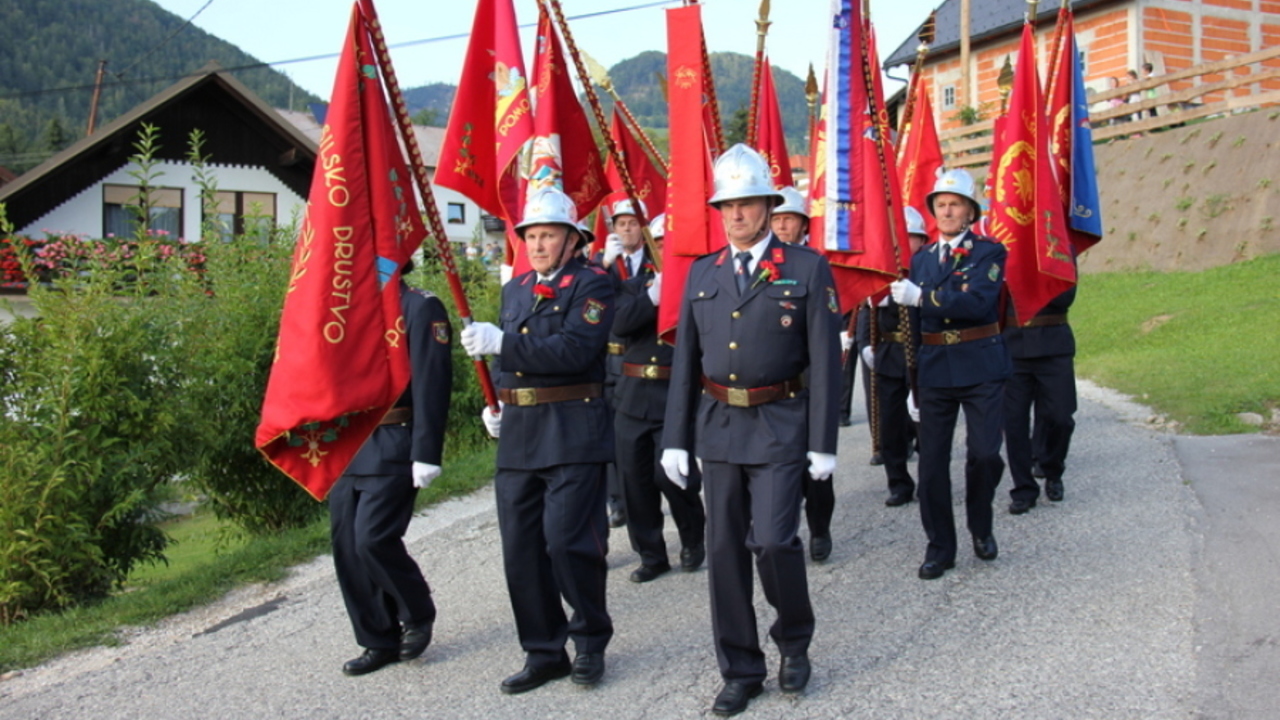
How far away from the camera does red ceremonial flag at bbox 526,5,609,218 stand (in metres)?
6.50

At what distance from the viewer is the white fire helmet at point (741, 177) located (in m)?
4.71

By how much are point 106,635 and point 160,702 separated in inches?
50.9

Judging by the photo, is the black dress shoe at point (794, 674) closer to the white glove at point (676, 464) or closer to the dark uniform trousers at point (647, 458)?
the white glove at point (676, 464)

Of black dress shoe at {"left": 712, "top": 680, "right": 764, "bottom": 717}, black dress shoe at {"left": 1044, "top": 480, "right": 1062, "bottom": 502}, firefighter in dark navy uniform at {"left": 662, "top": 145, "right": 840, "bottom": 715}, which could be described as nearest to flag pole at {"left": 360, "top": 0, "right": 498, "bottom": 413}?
firefighter in dark navy uniform at {"left": 662, "top": 145, "right": 840, "bottom": 715}

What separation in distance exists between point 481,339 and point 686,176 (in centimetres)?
180

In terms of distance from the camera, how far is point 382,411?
515 cm

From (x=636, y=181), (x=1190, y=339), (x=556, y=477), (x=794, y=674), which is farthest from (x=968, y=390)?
(x=1190, y=339)

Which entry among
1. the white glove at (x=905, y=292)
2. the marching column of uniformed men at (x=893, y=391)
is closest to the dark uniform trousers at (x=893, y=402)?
the marching column of uniformed men at (x=893, y=391)

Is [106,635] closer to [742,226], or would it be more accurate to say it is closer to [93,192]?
[742,226]

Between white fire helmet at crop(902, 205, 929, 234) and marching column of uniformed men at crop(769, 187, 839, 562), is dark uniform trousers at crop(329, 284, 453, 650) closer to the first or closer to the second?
marching column of uniformed men at crop(769, 187, 839, 562)

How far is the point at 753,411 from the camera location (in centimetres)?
475

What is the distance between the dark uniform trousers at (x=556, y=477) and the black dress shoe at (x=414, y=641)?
0.59 metres

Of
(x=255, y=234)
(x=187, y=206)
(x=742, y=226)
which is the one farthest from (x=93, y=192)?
(x=742, y=226)

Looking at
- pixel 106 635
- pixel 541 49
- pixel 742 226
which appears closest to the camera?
pixel 742 226
